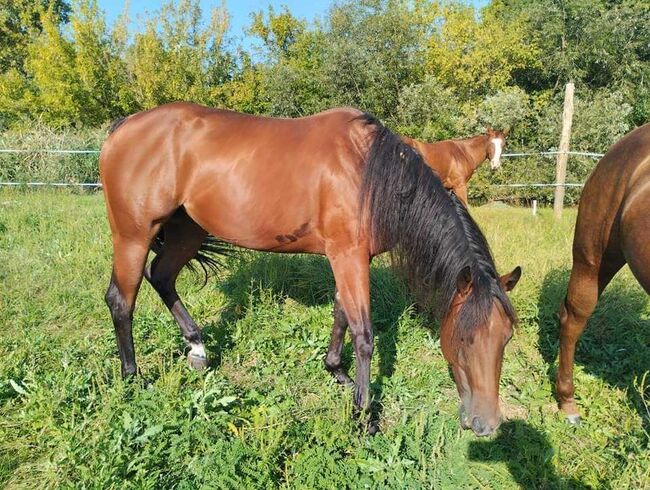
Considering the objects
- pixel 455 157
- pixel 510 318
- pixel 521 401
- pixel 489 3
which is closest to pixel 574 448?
pixel 521 401

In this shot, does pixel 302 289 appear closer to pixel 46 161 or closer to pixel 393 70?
pixel 46 161

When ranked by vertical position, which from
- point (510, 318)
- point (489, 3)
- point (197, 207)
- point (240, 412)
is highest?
point (489, 3)

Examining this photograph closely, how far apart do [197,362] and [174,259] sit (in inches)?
36.3

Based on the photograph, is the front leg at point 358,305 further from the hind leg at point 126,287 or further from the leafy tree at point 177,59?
the leafy tree at point 177,59

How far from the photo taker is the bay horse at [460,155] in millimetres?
9180

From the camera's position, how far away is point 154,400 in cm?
277

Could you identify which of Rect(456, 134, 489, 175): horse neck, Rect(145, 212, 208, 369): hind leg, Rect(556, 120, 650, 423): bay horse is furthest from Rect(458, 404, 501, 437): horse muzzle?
Rect(456, 134, 489, 175): horse neck

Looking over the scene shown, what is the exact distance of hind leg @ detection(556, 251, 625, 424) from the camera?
290cm

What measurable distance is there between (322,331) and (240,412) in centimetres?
134

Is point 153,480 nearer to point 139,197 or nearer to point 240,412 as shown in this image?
point 240,412

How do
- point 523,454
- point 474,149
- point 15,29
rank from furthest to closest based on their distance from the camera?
point 15,29 < point 474,149 < point 523,454

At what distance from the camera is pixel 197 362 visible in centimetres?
345

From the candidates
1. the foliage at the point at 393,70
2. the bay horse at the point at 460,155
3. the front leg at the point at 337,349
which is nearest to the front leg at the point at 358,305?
the front leg at the point at 337,349

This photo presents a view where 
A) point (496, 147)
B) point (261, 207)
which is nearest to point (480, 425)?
point (261, 207)
